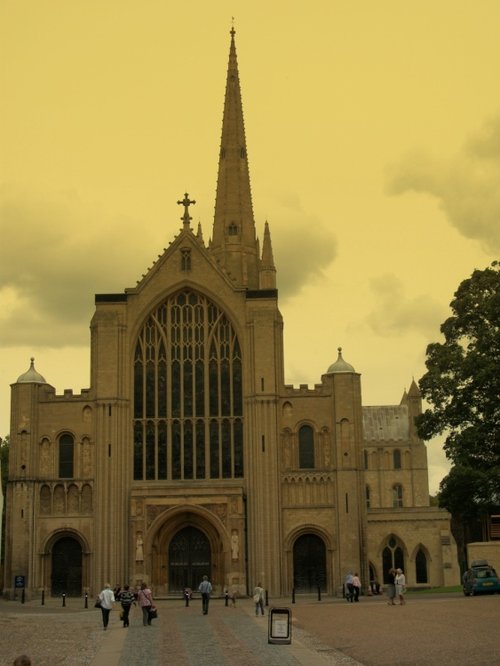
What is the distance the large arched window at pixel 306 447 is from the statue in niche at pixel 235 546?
18.2 feet

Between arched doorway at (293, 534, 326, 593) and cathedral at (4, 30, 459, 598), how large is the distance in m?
0.08

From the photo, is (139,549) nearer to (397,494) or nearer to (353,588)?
(353,588)

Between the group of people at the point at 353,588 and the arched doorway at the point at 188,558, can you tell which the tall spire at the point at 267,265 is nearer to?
the arched doorway at the point at 188,558

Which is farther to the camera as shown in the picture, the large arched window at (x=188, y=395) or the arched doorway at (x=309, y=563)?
the large arched window at (x=188, y=395)

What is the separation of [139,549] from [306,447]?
10907 millimetres

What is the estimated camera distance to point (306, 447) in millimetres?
62156

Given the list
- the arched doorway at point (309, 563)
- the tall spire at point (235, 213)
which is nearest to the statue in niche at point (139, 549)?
the arched doorway at point (309, 563)

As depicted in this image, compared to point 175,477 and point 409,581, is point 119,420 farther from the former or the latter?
point 409,581

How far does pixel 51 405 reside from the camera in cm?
6294

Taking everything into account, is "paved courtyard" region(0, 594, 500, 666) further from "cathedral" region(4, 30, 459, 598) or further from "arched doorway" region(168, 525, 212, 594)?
"arched doorway" region(168, 525, 212, 594)

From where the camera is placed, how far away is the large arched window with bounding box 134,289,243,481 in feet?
203

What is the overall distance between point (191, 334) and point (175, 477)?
8.30 meters

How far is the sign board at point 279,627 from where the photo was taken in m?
27.0

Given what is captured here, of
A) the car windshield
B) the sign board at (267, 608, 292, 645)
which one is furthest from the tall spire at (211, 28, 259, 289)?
the sign board at (267, 608, 292, 645)
